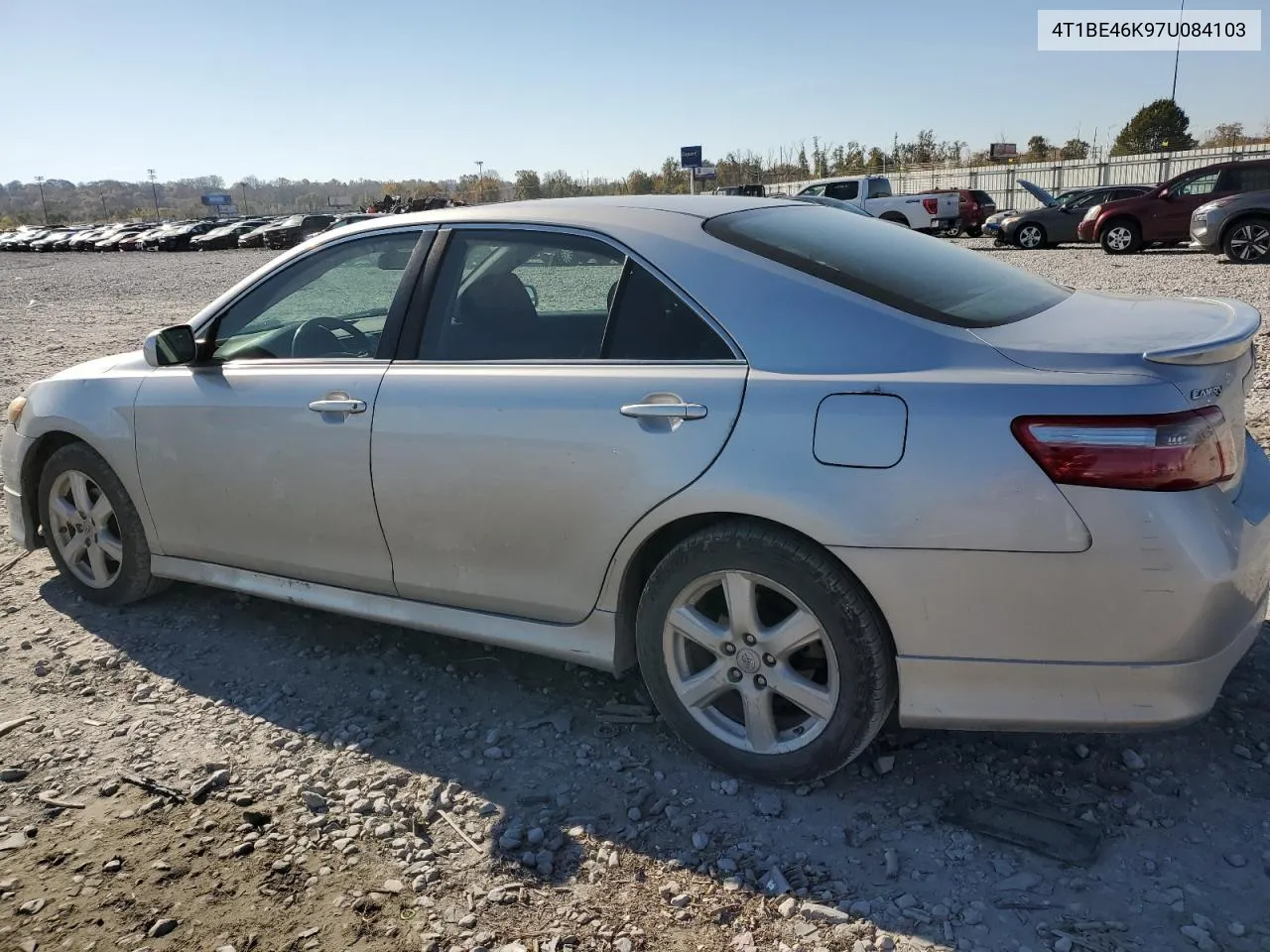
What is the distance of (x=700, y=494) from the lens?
270 centimetres

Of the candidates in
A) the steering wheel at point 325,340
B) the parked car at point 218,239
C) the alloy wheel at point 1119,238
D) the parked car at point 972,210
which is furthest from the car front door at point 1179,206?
the parked car at point 218,239

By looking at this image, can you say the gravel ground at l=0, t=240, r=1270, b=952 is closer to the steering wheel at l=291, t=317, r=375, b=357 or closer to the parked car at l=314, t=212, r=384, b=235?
the steering wheel at l=291, t=317, r=375, b=357

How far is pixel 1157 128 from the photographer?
49.2 m

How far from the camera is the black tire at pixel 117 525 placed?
162 inches

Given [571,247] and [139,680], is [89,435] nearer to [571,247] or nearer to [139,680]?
[139,680]

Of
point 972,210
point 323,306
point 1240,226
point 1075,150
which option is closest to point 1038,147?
point 1075,150

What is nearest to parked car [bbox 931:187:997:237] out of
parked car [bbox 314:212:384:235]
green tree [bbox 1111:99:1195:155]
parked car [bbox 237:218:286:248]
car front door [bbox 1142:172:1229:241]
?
car front door [bbox 1142:172:1229:241]

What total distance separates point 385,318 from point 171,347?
0.93 metres

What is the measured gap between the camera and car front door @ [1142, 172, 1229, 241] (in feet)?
62.0

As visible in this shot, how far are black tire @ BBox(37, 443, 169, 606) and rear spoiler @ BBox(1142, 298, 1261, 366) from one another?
3.75m

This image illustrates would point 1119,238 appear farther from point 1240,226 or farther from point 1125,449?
point 1125,449

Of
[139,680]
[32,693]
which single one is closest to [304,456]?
[139,680]

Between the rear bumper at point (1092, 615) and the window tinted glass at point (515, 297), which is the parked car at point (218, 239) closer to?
the window tinted glass at point (515, 297)

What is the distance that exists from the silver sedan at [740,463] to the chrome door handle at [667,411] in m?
0.01
